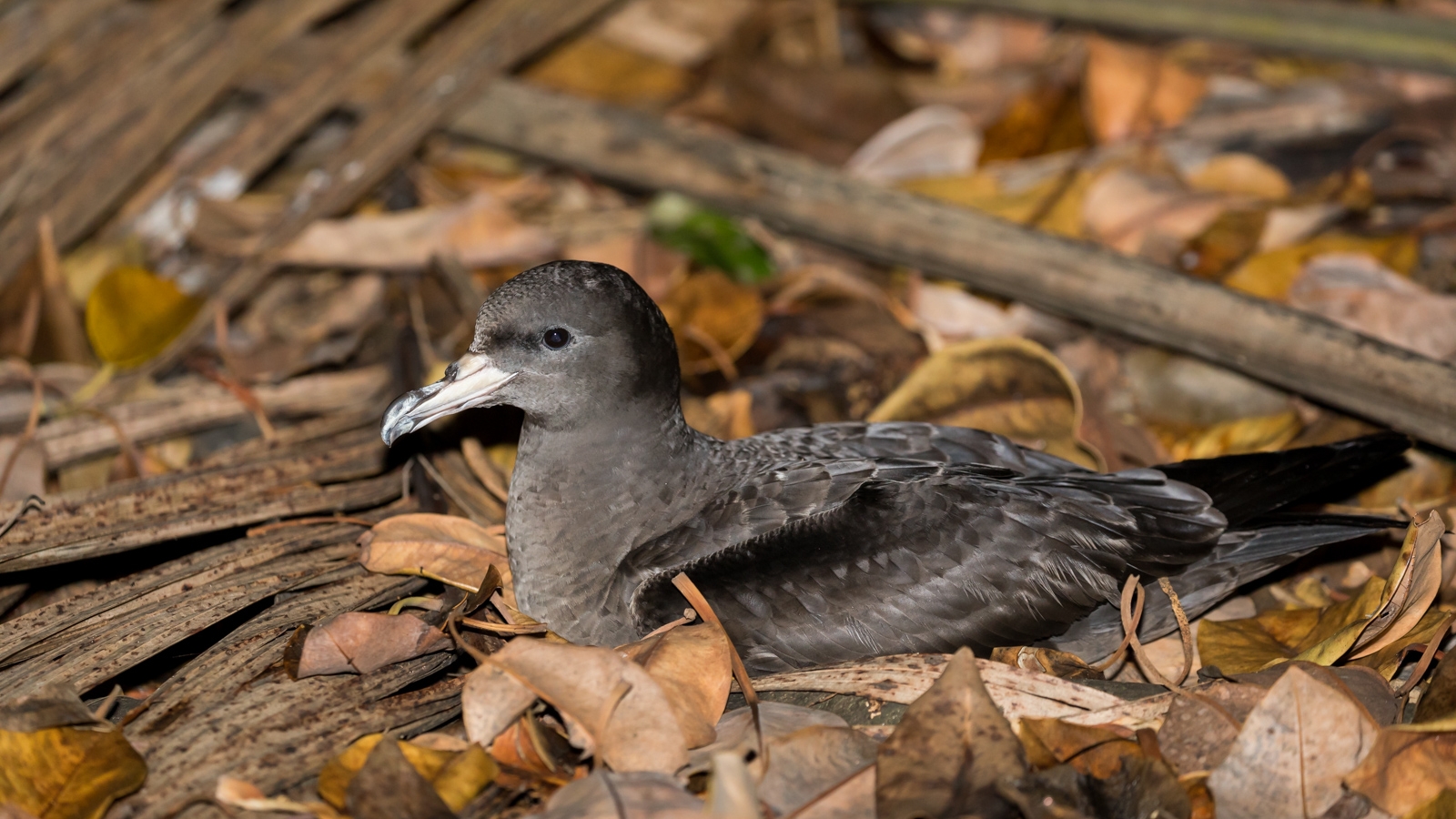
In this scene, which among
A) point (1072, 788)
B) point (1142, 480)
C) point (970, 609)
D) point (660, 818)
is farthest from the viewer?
point (1142, 480)

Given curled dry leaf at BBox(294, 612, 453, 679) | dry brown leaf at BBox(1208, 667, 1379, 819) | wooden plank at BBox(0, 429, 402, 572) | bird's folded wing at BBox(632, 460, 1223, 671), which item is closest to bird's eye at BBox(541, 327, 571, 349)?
bird's folded wing at BBox(632, 460, 1223, 671)

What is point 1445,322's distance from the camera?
4.46 metres

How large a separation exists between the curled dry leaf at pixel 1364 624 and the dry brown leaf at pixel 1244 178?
2.37 metres

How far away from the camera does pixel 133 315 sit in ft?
15.0

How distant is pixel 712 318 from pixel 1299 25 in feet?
9.83

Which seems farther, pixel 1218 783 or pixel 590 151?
pixel 590 151

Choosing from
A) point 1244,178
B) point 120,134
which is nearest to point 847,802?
point 1244,178

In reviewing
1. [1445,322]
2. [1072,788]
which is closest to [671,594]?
[1072,788]

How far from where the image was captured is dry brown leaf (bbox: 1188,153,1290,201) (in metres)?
5.41

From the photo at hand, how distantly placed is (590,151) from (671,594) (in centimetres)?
256

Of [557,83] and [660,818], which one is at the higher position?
[557,83]

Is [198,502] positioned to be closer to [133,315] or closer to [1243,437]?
[133,315]

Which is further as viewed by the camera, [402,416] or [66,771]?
[402,416]

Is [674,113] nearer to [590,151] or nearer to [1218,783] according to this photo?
[590,151]
